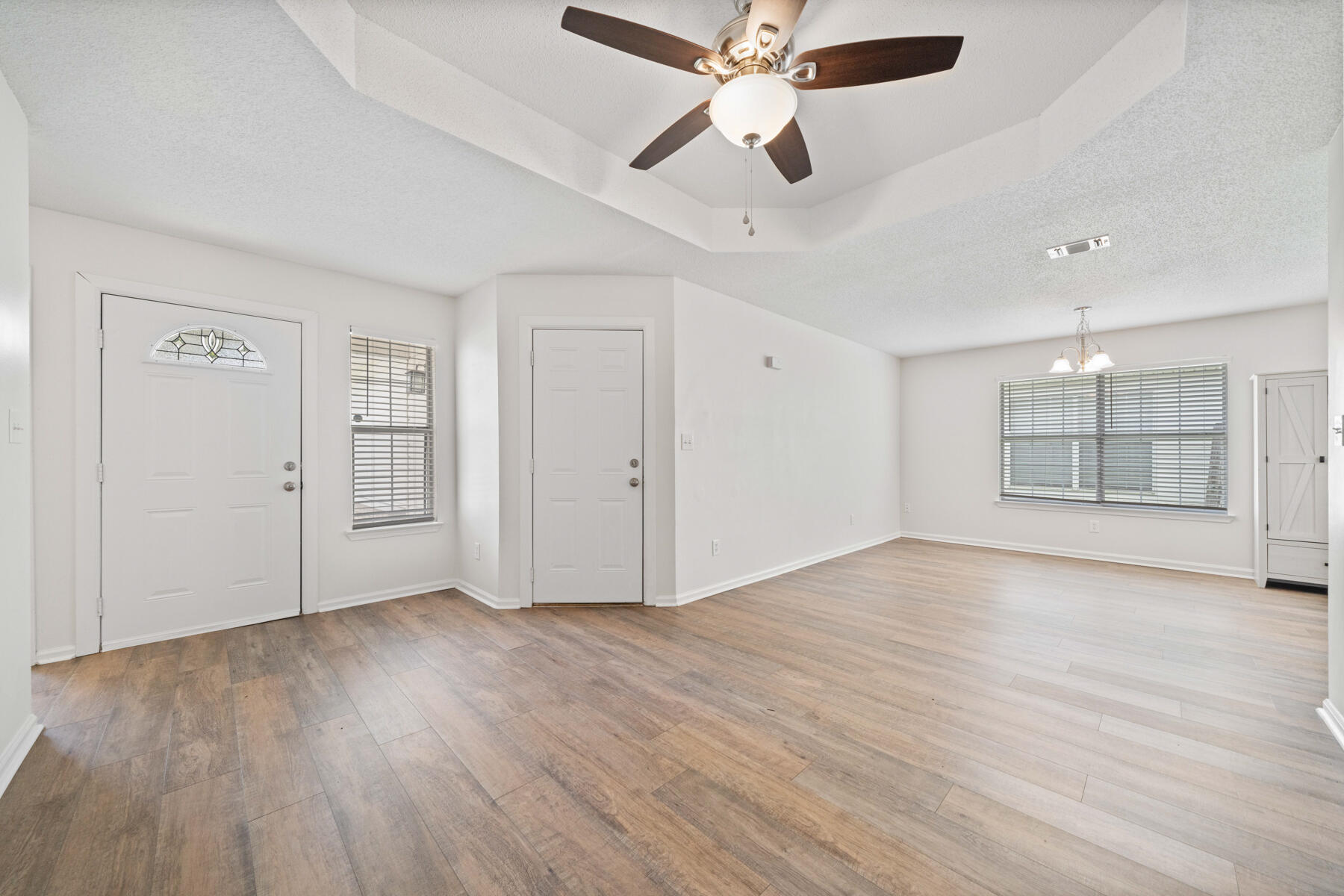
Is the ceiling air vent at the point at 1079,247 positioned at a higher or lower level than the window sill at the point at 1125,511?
higher

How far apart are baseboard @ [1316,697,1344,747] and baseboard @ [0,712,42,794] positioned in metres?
4.93

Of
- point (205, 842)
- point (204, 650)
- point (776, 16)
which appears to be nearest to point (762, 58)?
point (776, 16)

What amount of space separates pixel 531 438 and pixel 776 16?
2974 mm

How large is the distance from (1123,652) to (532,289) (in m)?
4.47

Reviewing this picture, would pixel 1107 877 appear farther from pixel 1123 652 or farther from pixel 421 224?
pixel 421 224

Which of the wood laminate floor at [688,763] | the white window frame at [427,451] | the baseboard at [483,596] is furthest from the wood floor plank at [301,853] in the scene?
the white window frame at [427,451]

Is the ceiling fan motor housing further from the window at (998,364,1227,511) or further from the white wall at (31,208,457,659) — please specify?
the window at (998,364,1227,511)

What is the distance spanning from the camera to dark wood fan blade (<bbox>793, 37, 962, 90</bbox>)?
1.51 m

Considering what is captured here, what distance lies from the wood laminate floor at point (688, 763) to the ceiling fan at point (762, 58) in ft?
7.18

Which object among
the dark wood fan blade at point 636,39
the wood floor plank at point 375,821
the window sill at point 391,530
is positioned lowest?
the wood floor plank at point 375,821

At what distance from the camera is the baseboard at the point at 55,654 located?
279 cm

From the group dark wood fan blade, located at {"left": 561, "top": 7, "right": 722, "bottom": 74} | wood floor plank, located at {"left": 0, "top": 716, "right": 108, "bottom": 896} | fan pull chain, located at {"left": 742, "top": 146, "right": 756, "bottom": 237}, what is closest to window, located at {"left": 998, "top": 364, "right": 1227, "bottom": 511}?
fan pull chain, located at {"left": 742, "top": 146, "right": 756, "bottom": 237}

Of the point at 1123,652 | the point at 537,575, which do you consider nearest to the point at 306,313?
the point at 537,575

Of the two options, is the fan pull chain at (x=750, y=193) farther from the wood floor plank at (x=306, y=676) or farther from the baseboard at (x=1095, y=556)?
the baseboard at (x=1095, y=556)
